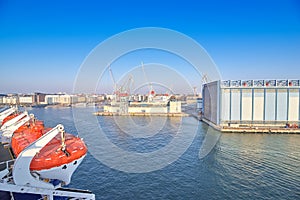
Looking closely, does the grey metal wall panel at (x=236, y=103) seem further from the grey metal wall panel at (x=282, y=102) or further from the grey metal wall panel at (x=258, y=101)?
the grey metal wall panel at (x=282, y=102)

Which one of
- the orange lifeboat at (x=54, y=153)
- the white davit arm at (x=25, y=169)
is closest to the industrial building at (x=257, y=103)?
the orange lifeboat at (x=54, y=153)

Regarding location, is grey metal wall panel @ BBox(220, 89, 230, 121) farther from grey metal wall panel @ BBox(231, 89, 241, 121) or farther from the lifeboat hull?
the lifeboat hull

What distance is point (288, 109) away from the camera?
14.4 meters

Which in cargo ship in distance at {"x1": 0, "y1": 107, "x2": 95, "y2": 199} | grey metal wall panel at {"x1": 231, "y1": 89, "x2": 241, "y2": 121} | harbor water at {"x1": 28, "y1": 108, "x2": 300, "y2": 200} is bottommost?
harbor water at {"x1": 28, "y1": 108, "x2": 300, "y2": 200}

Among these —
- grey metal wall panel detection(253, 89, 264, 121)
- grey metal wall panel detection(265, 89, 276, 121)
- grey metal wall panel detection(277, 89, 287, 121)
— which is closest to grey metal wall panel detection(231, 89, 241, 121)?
grey metal wall panel detection(253, 89, 264, 121)

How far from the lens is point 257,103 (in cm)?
1466

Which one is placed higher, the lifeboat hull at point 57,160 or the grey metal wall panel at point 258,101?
the grey metal wall panel at point 258,101

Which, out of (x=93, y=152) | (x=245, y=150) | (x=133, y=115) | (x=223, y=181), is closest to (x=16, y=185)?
(x=223, y=181)

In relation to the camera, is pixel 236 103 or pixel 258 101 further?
pixel 236 103

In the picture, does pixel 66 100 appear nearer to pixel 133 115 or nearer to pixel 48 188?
pixel 133 115

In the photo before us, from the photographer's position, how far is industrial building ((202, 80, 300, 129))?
47.2ft

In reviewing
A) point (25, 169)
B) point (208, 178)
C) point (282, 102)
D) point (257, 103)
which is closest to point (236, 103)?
point (257, 103)

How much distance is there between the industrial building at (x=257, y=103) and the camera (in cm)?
1438

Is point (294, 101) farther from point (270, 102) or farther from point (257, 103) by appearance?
point (257, 103)
